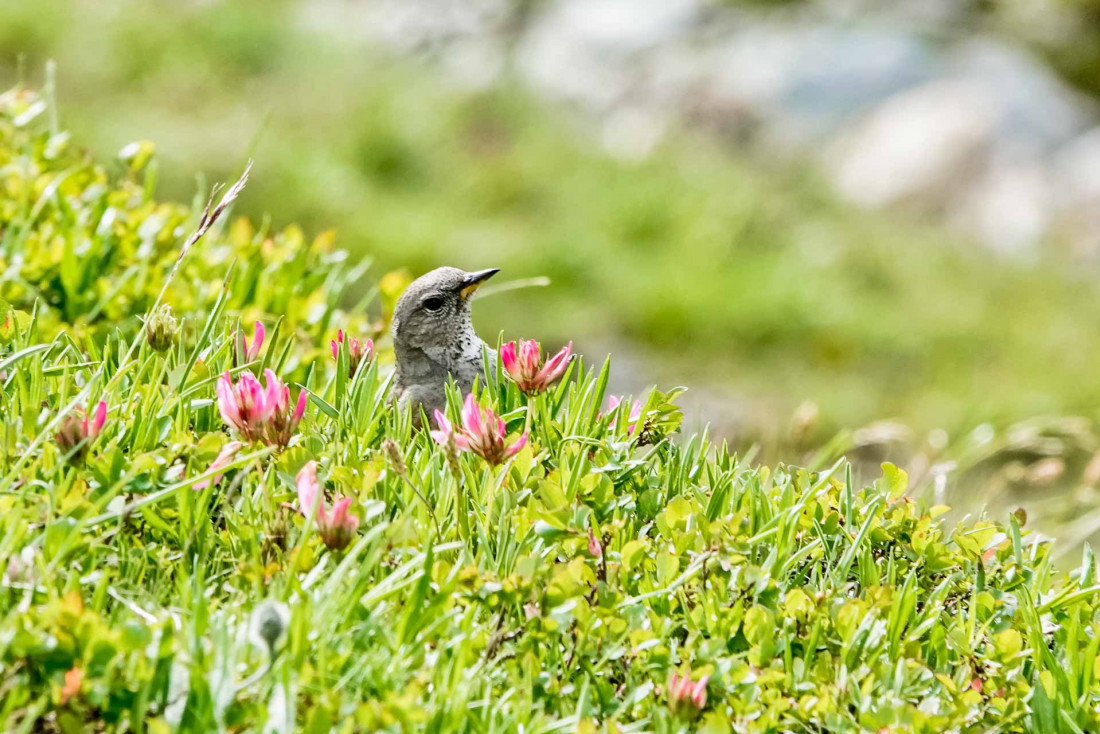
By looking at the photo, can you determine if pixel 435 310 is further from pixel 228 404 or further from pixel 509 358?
pixel 228 404

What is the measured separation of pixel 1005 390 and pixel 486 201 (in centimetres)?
413

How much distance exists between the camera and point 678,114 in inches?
490

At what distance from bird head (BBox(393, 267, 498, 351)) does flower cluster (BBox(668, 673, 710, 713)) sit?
60.9 inches

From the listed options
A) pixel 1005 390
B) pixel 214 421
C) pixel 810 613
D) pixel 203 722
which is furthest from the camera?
pixel 1005 390

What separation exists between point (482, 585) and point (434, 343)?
127 centimetres

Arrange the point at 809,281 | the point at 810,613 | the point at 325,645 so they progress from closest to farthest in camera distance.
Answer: the point at 325,645
the point at 810,613
the point at 809,281

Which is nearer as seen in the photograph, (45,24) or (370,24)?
(45,24)

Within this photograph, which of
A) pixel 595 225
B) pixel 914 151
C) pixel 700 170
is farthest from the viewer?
pixel 914 151

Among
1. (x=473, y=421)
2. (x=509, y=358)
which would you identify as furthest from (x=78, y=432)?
(x=509, y=358)

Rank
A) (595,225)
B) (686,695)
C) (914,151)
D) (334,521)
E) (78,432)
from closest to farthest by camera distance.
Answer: (686,695) < (334,521) < (78,432) < (595,225) < (914,151)

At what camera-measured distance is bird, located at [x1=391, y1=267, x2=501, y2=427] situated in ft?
11.3

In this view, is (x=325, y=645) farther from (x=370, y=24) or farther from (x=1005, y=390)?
(x=370, y=24)

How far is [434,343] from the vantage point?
11.5 ft

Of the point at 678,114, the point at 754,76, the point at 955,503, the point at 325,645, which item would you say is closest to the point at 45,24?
the point at 678,114
